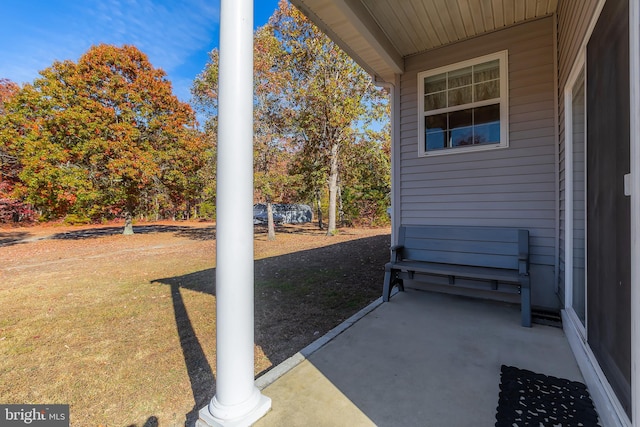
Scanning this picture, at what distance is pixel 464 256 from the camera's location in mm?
3465

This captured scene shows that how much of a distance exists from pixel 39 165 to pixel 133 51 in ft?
15.9

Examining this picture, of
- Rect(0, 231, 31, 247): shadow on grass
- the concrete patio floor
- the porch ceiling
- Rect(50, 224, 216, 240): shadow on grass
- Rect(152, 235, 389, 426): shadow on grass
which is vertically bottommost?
Rect(152, 235, 389, 426): shadow on grass

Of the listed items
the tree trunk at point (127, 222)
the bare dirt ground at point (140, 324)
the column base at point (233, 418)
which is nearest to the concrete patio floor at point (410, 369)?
the column base at point (233, 418)

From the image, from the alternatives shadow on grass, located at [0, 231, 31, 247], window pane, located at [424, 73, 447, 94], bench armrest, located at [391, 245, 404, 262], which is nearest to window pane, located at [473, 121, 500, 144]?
window pane, located at [424, 73, 447, 94]

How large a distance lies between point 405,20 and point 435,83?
0.93 m

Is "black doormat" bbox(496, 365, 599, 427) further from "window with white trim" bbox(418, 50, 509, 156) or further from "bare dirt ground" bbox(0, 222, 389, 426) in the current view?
"window with white trim" bbox(418, 50, 509, 156)

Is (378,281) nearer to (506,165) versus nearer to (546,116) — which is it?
(506,165)

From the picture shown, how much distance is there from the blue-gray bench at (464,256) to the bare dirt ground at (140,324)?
2.45 ft

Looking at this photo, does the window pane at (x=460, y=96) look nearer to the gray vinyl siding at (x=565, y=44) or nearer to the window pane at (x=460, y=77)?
the window pane at (x=460, y=77)

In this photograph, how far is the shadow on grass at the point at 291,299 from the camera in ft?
8.21

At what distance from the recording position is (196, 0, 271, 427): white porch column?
1.45 meters

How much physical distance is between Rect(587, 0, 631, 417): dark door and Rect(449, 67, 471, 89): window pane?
1.92 metres

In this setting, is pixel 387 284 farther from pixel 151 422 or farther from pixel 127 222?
pixel 127 222

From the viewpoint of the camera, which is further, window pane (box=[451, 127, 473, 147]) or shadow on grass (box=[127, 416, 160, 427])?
window pane (box=[451, 127, 473, 147])
